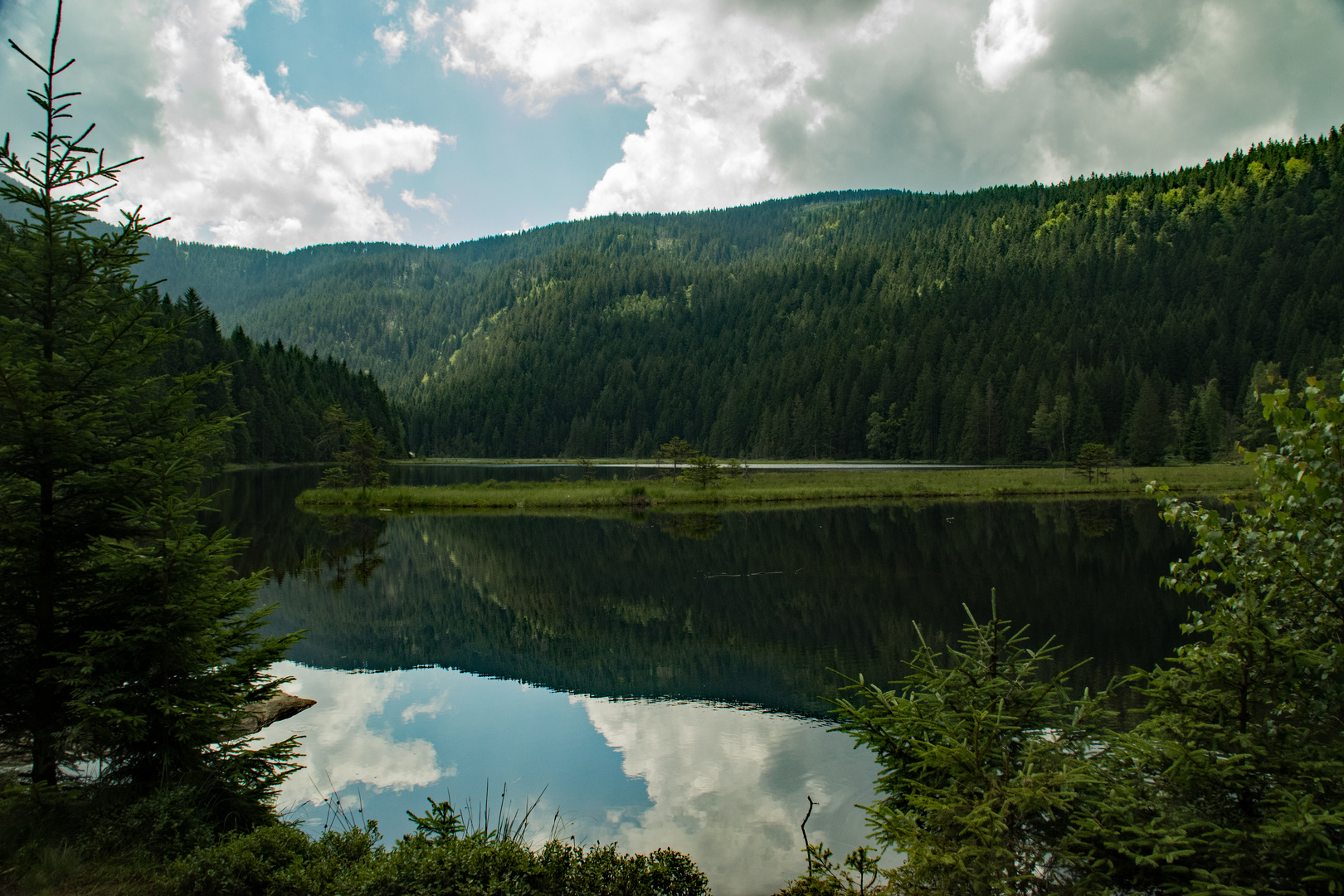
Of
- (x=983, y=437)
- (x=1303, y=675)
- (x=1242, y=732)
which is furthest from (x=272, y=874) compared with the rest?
(x=983, y=437)

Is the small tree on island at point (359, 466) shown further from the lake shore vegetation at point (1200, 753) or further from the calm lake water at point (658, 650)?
the lake shore vegetation at point (1200, 753)

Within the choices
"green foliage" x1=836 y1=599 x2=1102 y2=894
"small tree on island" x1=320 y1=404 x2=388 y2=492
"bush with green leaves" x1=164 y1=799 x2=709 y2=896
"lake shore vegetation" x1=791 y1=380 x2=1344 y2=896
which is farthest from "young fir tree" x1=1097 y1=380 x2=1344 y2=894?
"small tree on island" x1=320 y1=404 x2=388 y2=492

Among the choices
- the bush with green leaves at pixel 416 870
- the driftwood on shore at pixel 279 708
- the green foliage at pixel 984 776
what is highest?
the green foliage at pixel 984 776

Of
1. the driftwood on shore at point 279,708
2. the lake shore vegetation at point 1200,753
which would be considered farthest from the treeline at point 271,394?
the lake shore vegetation at point 1200,753

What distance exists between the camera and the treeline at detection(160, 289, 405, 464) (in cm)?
8544

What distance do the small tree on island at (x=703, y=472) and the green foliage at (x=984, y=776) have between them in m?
51.1

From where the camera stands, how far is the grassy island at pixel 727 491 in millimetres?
52844

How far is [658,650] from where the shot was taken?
696 inches

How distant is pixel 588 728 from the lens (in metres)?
13.0

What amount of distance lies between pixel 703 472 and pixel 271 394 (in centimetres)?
7063

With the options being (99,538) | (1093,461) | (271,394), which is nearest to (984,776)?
(99,538)

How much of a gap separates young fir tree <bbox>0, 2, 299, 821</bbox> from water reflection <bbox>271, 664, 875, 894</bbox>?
3.07 m

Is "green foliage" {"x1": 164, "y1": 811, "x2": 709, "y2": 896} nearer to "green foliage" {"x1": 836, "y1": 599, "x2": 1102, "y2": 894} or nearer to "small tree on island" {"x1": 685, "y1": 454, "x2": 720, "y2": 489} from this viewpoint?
"green foliage" {"x1": 836, "y1": 599, "x2": 1102, "y2": 894}

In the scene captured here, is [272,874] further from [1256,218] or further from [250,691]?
[1256,218]
